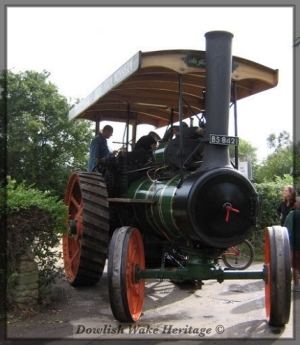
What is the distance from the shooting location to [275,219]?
9.42 meters

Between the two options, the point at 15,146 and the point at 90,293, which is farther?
the point at 15,146

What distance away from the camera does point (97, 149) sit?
6.61 meters

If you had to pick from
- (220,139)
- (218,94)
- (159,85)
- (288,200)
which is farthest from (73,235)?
(288,200)

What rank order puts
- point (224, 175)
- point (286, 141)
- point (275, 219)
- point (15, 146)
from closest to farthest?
point (224, 175), point (275, 219), point (15, 146), point (286, 141)

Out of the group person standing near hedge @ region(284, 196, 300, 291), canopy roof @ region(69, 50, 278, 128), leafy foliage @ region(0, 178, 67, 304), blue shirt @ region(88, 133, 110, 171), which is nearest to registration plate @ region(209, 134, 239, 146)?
canopy roof @ region(69, 50, 278, 128)

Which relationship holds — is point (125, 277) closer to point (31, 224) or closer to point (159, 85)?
point (31, 224)

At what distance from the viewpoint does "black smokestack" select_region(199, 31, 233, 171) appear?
13.0 ft

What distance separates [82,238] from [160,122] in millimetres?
2775

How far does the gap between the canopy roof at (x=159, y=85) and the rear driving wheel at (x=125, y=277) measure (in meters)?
1.33

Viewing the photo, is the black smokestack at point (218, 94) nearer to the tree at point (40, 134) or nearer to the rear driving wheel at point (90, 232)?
the rear driving wheel at point (90, 232)

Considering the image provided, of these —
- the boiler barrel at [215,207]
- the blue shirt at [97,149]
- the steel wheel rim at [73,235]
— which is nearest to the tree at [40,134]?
the blue shirt at [97,149]

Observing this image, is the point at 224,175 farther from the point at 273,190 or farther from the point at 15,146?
the point at 15,146

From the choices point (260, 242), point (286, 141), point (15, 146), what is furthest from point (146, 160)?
point (286, 141)

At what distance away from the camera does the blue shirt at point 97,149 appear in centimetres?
657
